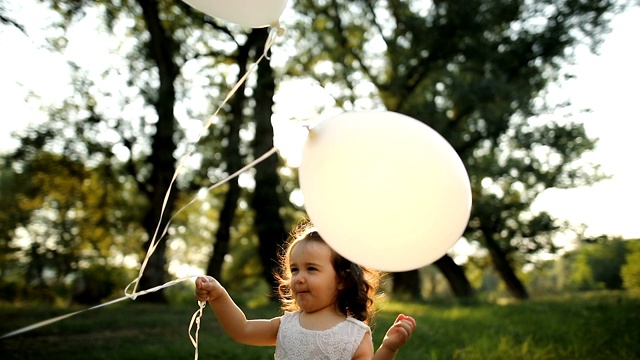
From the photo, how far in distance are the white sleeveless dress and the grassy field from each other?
164cm

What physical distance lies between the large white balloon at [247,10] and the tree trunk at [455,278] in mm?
11435

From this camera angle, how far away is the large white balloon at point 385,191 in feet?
5.96

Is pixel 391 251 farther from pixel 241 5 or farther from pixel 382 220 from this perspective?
pixel 241 5

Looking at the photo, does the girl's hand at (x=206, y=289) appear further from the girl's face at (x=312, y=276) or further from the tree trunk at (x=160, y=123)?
the tree trunk at (x=160, y=123)

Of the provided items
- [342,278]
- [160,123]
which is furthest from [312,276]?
[160,123]

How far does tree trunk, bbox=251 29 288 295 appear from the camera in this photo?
Result: 10.5 meters

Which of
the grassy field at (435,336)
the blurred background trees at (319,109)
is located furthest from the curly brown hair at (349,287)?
the blurred background trees at (319,109)

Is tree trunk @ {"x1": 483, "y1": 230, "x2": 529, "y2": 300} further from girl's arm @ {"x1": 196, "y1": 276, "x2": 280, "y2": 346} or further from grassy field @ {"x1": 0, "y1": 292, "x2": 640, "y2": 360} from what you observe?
girl's arm @ {"x1": 196, "y1": 276, "x2": 280, "y2": 346}

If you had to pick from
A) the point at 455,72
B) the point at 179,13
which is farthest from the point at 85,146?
the point at 455,72

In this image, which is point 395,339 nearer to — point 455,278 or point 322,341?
point 322,341

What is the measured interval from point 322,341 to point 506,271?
38.4ft

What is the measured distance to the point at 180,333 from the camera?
6371 millimetres

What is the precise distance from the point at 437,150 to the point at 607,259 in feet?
50.7

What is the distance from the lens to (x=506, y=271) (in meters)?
13.2
